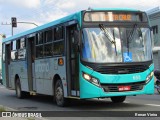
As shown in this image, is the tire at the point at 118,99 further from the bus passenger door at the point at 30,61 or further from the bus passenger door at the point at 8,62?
the bus passenger door at the point at 8,62

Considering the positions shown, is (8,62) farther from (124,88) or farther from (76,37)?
(124,88)

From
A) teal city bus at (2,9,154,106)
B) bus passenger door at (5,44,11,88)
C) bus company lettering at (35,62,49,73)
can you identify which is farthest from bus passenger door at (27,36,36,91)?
bus passenger door at (5,44,11,88)

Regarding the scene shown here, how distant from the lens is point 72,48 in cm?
1370

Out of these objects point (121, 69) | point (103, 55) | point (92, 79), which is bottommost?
point (92, 79)

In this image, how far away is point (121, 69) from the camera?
42.1 feet

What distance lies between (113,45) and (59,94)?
2989 mm

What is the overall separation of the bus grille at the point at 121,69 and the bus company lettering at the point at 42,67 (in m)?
3.67

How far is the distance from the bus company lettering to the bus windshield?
11.3ft

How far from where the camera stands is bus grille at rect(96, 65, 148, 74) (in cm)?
1271

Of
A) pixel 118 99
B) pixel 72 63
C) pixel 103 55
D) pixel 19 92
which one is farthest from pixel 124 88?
pixel 19 92

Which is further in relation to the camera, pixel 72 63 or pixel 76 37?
pixel 72 63

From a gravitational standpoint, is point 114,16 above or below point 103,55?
above

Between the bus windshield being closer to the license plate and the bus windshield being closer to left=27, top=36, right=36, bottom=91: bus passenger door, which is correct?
the license plate

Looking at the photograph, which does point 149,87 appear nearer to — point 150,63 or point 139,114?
point 150,63
